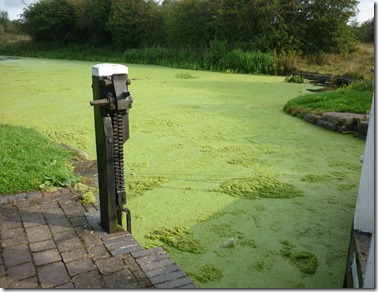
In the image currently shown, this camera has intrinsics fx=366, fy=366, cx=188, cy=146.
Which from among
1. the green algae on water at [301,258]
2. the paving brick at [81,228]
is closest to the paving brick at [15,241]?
the paving brick at [81,228]

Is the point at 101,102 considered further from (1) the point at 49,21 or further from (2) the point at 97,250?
(1) the point at 49,21

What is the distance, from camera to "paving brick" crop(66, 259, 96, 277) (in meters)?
1.57

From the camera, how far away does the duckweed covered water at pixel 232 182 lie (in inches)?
73.4

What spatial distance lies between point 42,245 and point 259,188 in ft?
5.05

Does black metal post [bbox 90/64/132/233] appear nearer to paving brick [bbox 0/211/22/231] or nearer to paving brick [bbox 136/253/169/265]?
paving brick [bbox 136/253/169/265]

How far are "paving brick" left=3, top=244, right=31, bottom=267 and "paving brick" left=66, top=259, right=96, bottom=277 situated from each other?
0.21 meters

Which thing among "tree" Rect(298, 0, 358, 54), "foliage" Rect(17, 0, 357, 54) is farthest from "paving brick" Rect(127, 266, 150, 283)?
"tree" Rect(298, 0, 358, 54)

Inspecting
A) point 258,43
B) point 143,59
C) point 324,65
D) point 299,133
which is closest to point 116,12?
point 143,59

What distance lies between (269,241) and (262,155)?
4.80ft

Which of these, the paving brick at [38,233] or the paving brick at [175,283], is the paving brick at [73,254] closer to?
the paving brick at [38,233]

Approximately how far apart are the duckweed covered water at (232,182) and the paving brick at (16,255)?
1.95 ft

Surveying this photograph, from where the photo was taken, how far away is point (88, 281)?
59.3 inches

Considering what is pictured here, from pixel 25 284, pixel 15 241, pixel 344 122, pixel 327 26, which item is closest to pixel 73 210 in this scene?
pixel 15 241

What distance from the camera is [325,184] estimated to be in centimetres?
278
